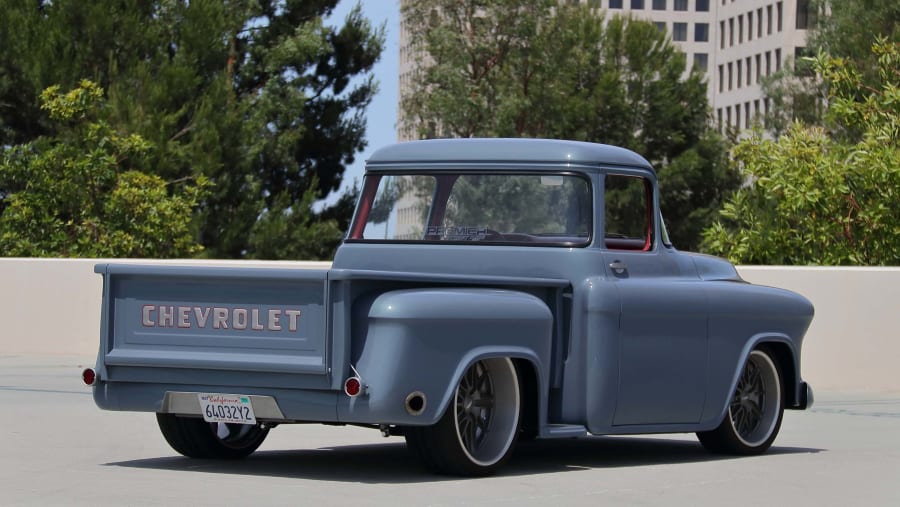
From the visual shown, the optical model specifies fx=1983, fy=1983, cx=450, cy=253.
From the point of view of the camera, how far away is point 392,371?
1005cm

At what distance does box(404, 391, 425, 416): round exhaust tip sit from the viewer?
10102 mm

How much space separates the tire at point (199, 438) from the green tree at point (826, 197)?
53.2ft

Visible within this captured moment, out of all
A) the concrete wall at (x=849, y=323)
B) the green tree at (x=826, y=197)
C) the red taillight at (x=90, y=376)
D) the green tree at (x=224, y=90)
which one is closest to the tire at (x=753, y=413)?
the red taillight at (x=90, y=376)

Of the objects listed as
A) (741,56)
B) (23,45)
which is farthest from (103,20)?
(741,56)

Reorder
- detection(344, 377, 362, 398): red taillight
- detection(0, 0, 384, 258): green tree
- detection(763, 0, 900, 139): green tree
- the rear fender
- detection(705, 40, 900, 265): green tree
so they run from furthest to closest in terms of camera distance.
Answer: detection(763, 0, 900, 139): green tree
detection(0, 0, 384, 258): green tree
detection(705, 40, 900, 265): green tree
the rear fender
detection(344, 377, 362, 398): red taillight

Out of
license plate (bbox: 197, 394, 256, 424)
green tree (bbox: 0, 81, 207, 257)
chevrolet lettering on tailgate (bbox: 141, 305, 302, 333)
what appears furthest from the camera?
green tree (bbox: 0, 81, 207, 257)

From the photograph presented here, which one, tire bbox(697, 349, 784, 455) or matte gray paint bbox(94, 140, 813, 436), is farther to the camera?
tire bbox(697, 349, 784, 455)

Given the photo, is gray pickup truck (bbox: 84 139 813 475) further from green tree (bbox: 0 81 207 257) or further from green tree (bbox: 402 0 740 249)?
green tree (bbox: 402 0 740 249)

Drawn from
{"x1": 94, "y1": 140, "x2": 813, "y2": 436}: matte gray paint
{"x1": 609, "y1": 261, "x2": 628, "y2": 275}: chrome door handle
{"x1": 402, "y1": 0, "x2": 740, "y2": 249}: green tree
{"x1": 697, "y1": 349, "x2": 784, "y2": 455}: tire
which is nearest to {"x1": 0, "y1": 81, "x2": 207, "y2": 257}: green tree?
{"x1": 697, "y1": 349, "x2": 784, "y2": 455}: tire

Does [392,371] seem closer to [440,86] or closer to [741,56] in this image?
[440,86]

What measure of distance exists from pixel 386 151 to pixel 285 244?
4425 cm

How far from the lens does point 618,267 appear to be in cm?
1180

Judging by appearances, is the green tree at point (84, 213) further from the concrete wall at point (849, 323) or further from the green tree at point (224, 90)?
the concrete wall at point (849, 323)

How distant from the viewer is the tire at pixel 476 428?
10.5 meters
